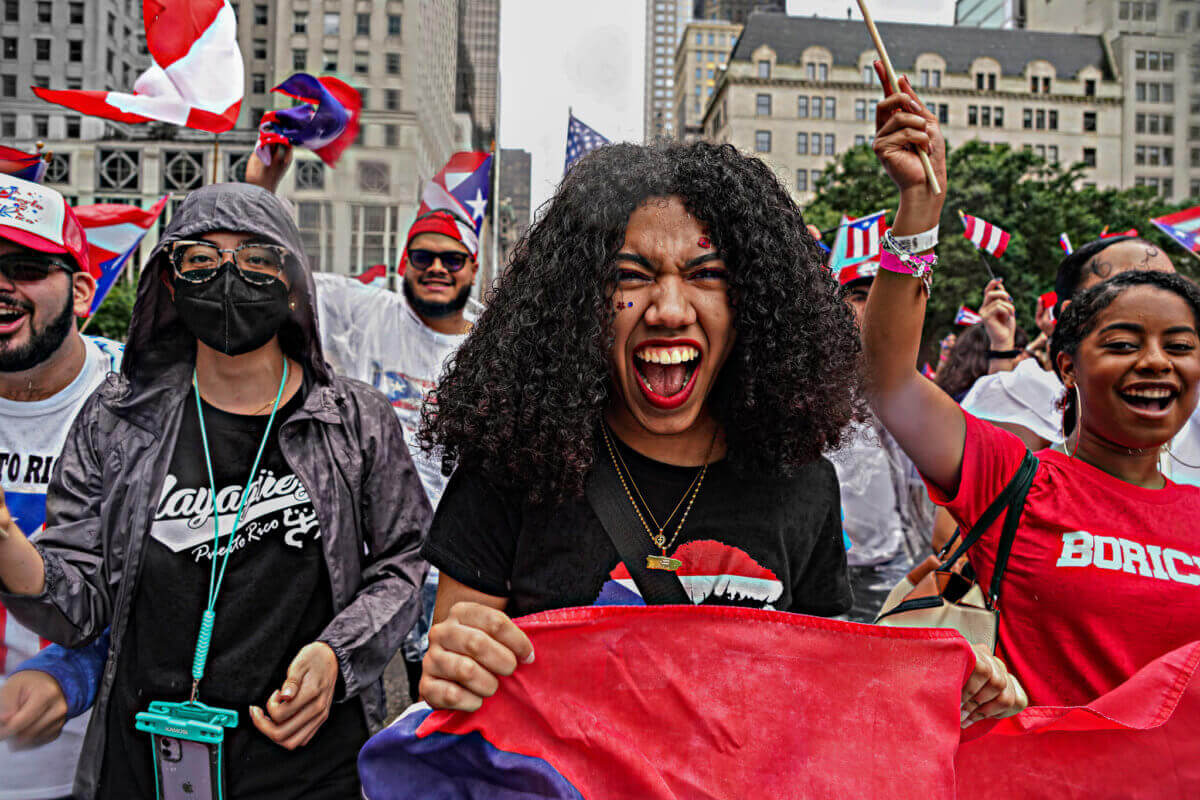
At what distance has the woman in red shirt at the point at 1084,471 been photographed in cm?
195

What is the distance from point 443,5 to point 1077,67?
7305cm

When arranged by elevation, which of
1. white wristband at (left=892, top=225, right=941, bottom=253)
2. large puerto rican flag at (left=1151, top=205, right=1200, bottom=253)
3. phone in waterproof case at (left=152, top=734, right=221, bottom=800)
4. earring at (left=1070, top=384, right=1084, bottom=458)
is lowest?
phone in waterproof case at (left=152, top=734, right=221, bottom=800)

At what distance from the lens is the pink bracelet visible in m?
1.96

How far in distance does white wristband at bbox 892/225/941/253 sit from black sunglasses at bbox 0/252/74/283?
238 cm

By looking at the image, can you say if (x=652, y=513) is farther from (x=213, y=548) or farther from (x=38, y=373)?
(x=38, y=373)

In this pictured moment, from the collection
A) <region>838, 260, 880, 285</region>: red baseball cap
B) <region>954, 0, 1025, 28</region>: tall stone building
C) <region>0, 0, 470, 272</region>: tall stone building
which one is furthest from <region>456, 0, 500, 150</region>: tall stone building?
<region>954, 0, 1025, 28</region>: tall stone building

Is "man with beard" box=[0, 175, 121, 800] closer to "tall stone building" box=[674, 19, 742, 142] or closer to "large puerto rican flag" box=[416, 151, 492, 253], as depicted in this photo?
"large puerto rican flag" box=[416, 151, 492, 253]

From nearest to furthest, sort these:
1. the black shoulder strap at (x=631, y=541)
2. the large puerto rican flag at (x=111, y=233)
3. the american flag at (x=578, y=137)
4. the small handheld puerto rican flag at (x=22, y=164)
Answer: the black shoulder strap at (x=631, y=541) → the small handheld puerto rican flag at (x=22, y=164) → the large puerto rican flag at (x=111, y=233) → the american flag at (x=578, y=137)

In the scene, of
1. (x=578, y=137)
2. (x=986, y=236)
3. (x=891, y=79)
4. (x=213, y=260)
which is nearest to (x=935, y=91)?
(x=986, y=236)

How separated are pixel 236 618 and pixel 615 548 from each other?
109cm

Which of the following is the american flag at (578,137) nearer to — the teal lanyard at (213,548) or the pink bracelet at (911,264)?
the teal lanyard at (213,548)

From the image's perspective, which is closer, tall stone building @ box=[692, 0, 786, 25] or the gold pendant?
the gold pendant

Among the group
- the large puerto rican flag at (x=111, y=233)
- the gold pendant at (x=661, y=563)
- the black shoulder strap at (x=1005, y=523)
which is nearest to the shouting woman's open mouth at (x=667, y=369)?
the gold pendant at (x=661, y=563)

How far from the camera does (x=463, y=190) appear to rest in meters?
6.16
